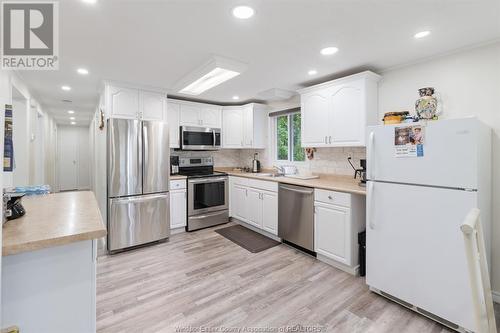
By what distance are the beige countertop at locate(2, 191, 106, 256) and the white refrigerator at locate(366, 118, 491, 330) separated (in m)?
2.11

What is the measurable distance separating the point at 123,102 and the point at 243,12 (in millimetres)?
2332

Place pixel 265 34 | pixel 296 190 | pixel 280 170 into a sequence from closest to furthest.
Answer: pixel 265 34 → pixel 296 190 → pixel 280 170

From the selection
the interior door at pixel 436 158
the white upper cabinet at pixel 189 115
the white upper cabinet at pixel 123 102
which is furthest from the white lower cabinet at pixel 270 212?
the white upper cabinet at pixel 123 102

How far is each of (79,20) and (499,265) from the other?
12.9 ft

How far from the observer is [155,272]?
2.59 m

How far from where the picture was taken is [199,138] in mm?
4242

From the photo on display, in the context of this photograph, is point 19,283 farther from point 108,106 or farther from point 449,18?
point 449,18

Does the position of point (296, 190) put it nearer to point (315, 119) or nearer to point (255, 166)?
point (315, 119)

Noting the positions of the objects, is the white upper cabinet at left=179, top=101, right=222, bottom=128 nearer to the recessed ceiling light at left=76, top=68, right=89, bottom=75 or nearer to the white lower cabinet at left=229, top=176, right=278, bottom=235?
the white lower cabinet at left=229, top=176, right=278, bottom=235

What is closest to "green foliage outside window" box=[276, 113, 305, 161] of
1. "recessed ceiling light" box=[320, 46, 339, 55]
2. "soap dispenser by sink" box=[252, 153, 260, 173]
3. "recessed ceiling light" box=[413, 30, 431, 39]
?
"soap dispenser by sink" box=[252, 153, 260, 173]

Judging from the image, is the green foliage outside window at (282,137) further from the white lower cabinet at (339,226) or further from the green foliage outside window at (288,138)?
the white lower cabinet at (339,226)

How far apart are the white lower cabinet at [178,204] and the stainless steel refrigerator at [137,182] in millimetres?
213

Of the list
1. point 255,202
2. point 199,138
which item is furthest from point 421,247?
point 199,138

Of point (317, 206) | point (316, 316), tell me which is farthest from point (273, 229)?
point (316, 316)
